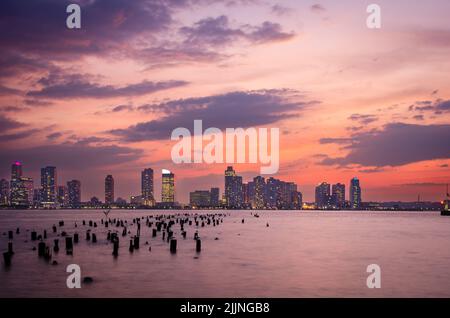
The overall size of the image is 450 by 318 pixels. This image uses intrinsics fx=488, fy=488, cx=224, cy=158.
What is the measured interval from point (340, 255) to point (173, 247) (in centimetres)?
1860

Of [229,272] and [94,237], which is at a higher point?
[94,237]

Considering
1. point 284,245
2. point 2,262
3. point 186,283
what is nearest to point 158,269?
point 186,283

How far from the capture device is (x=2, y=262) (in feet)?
143

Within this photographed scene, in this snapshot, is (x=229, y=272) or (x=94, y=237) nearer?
(x=229, y=272)

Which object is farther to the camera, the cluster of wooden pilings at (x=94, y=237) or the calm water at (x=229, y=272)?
the cluster of wooden pilings at (x=94, y=237)

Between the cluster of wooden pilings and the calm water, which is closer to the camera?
the calm water
